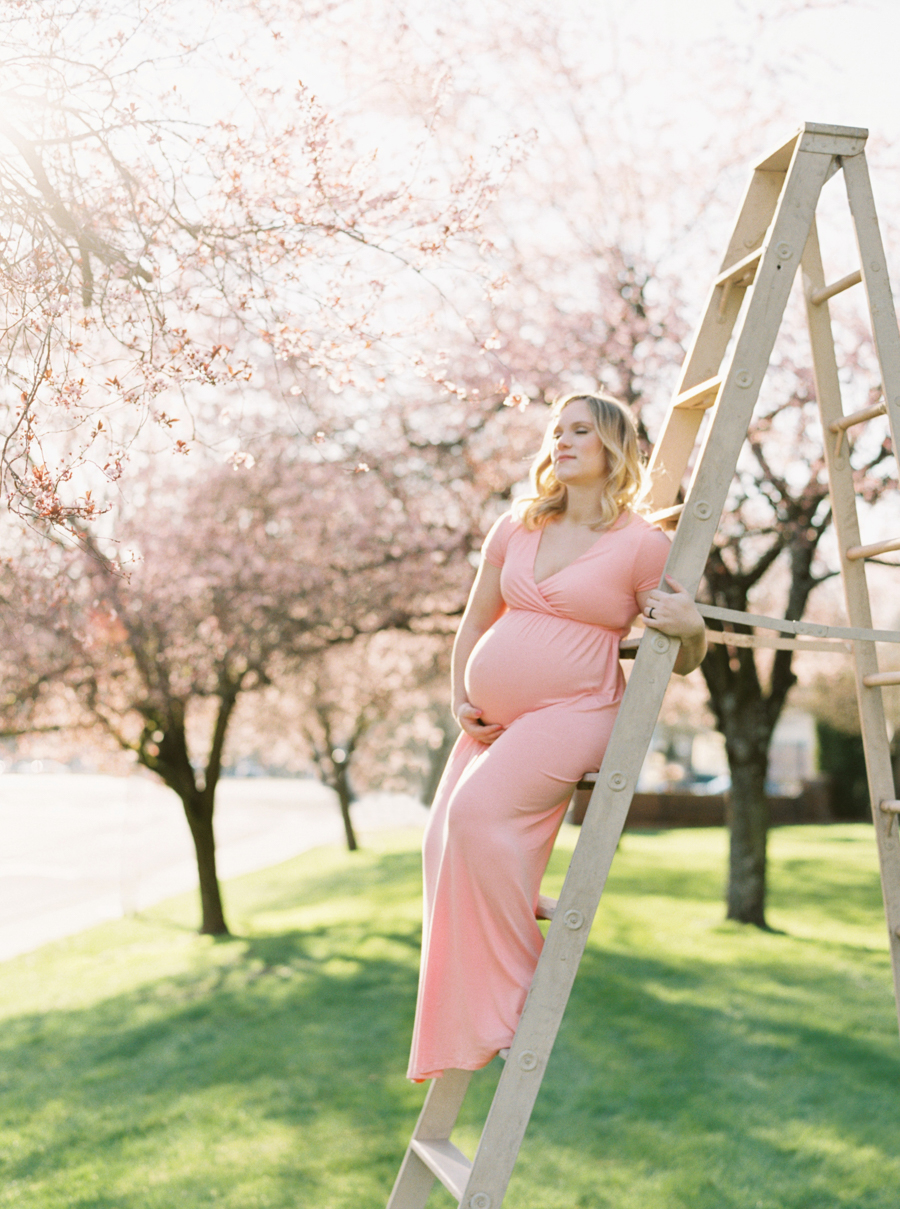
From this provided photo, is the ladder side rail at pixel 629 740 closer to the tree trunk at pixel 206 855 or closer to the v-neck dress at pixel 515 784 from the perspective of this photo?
the v-neck dress at pixel 515 784

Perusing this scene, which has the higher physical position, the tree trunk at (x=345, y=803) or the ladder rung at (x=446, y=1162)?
the ladder rung at (x=446, y=1162)

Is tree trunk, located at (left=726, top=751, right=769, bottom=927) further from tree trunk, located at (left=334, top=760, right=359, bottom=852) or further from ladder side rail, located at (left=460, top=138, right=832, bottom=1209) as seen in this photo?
tree trunk, located at (left=334, top=760, right=359, bottom=852)

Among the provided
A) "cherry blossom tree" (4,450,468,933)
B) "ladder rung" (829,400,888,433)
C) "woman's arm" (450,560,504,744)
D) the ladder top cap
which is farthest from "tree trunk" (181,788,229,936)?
the ladder top cap

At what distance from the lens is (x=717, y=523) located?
279cm

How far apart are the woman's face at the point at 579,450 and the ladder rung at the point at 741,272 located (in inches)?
23.5

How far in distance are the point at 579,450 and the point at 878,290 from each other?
3.04ft

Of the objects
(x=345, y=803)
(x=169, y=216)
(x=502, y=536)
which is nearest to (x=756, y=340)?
(x=502, y=536)

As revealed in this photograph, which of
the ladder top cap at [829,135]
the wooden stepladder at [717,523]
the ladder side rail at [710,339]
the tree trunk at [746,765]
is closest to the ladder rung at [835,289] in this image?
the wooden stepladder at [717,523]

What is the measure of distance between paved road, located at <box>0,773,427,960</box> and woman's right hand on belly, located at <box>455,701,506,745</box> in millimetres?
12972

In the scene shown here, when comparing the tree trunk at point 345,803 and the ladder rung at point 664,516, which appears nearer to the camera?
the ladder rung at point 664,516

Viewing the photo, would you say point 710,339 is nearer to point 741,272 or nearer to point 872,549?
point 741,272

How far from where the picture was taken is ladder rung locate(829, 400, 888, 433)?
3.05 m

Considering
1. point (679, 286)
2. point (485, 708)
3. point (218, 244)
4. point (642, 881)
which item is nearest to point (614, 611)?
point (485, 708)

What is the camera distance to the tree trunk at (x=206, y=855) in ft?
42.0
